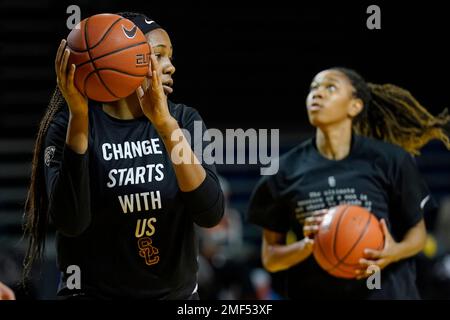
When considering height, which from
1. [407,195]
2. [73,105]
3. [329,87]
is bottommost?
[407,195]

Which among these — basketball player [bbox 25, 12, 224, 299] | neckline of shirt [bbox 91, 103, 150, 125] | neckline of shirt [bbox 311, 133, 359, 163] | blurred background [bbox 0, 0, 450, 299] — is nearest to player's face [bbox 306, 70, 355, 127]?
neckline of shirt [bbox 311, 133, 359, 163]

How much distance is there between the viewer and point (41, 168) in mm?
3402

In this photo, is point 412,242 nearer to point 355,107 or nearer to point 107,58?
point 355,107

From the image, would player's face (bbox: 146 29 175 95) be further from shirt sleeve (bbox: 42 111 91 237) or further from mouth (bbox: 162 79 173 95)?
shirt sleeve (bbox: 42 111 91 237)

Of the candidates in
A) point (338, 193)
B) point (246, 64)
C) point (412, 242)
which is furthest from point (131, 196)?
point (246, 64)

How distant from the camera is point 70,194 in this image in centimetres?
309

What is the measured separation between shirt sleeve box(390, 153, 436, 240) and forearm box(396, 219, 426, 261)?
4 cm

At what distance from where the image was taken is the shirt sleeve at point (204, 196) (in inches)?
124

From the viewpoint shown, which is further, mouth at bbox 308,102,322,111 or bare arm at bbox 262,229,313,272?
mouth at bbox 308,102,322,111

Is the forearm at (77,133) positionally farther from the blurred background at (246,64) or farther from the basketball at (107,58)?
the blurred background at (246,64)

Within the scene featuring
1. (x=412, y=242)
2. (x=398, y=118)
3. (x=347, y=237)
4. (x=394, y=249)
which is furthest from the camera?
(x=398, y=118)

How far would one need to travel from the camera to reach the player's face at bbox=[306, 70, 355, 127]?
15.0 ft

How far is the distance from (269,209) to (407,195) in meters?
0.75
